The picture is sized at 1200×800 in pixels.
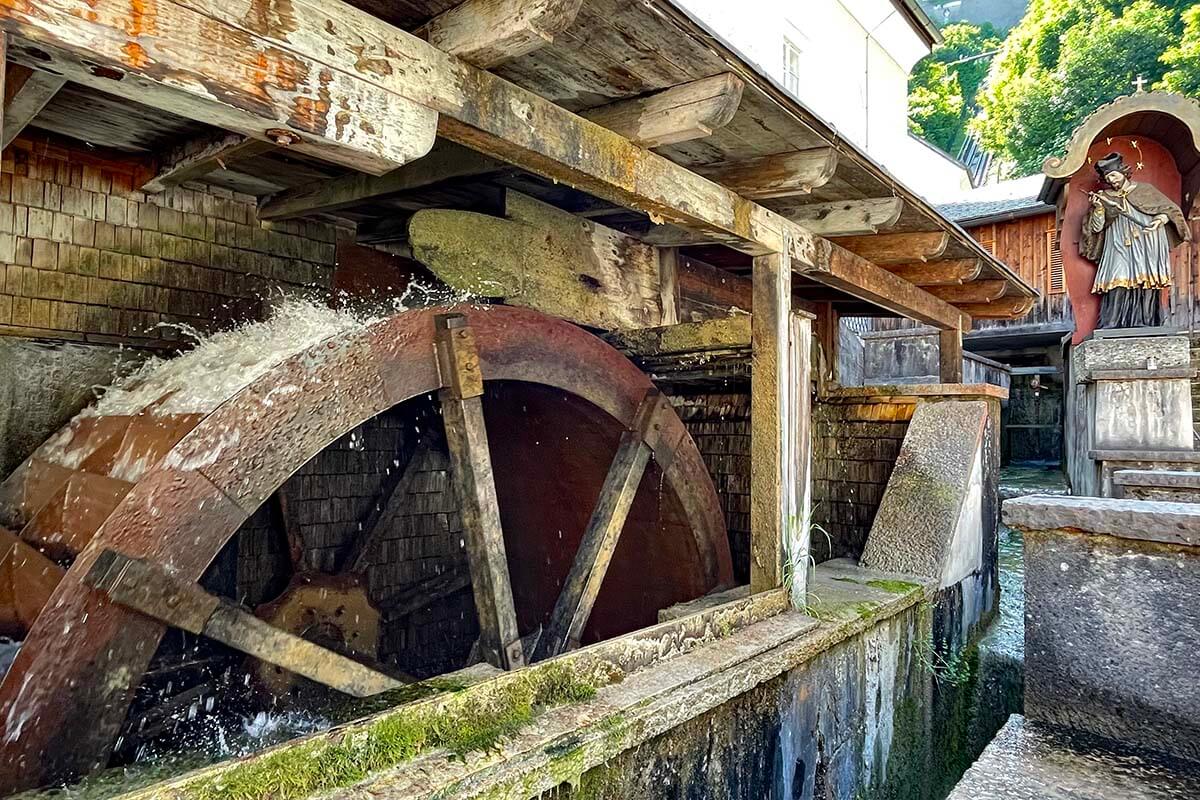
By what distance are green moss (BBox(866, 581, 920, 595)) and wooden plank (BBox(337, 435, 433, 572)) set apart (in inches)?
106

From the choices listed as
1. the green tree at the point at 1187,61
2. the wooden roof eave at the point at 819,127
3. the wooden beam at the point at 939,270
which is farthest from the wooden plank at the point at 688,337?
the green tree at the point at 1187,61

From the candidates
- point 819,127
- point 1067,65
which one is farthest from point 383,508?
point 1067,65

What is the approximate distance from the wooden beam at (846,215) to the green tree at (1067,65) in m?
14.9

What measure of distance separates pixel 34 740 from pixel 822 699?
278cm

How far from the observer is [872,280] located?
4152 mm

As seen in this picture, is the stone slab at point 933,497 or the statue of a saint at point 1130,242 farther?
the statue of a saint at point 1130,242

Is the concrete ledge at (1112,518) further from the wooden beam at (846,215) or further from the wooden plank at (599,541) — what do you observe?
the wooden plank at (599,541)

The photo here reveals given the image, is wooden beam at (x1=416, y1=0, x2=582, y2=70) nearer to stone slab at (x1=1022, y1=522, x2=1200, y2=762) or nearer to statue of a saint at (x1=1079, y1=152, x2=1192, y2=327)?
stone slab at (x1=1022, y1=522, x2=1200, y2=762)

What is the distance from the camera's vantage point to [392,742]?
5.87 ft

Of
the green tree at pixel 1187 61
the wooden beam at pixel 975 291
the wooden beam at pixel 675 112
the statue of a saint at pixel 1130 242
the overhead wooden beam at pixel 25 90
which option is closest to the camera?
the overhead wooden beam at pixel 25 90

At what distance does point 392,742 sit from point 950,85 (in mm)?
25582

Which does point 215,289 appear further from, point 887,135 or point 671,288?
point 887,135

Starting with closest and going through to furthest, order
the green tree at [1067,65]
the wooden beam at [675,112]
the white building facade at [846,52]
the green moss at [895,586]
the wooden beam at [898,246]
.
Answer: the wooden beam at [675,112]
the wooden beam at [898,246]
the green moss at [895,586]
the white building facade at [846,52]
the green tree at [1067,65]

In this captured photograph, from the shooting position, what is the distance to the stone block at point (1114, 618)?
2086 mm
